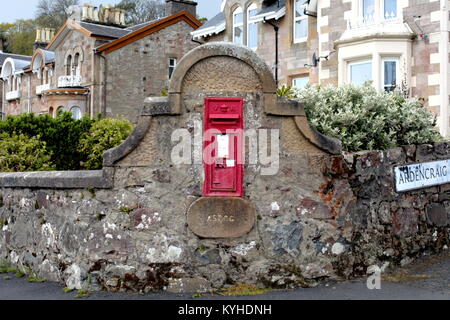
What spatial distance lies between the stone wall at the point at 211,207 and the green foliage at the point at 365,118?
3.34 feet

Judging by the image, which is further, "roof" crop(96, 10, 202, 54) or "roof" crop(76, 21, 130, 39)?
"roof" crop(76, 21, 130, 39)

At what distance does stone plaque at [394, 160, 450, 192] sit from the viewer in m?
7.05

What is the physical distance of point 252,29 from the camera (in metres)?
22.3

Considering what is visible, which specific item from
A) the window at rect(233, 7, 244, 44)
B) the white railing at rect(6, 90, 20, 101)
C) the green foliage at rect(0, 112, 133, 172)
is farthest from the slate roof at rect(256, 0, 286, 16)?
the white railing at rect(6, 90, 20, 101)

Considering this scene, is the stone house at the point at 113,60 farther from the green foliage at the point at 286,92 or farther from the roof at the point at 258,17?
the green foliage at the point at 286,92

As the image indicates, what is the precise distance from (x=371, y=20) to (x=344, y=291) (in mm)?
12571

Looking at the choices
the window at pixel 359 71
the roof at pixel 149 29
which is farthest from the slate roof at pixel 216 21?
the window at pixel 359 71

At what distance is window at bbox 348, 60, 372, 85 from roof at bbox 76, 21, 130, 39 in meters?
15.9

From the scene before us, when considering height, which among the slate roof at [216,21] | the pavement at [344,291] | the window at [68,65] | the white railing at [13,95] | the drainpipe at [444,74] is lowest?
the pavement at [344,291]

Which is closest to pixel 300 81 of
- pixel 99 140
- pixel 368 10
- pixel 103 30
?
pixel 368 10

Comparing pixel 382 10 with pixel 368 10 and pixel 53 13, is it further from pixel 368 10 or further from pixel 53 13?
pixel 53 13

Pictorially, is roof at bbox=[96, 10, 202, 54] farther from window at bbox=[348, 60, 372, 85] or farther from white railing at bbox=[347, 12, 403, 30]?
window at bbox=[348, 60, 372, 85]

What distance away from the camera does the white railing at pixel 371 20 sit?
1634cm

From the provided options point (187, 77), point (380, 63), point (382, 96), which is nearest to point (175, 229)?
point (187, 77)
